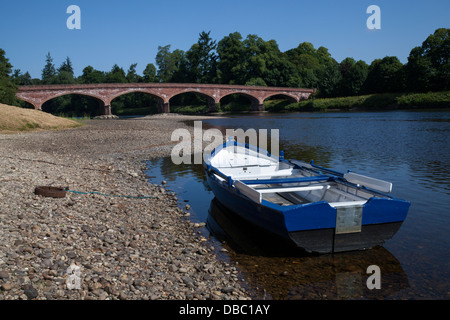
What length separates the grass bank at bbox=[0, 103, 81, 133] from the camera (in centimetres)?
2384

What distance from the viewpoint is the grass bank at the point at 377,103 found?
5444 cm

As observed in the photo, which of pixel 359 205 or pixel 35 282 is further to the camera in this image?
pixel 359 205

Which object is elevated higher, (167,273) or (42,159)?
(42,159)

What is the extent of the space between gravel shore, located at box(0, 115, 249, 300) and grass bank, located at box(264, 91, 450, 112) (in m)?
56.2

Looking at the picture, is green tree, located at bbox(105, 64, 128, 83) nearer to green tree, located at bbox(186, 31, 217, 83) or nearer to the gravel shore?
green tree, located at bbox(186, 31, 217, 83)

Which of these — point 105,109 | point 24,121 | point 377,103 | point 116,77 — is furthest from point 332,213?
point 116,77

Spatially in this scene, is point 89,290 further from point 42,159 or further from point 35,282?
point 42,159

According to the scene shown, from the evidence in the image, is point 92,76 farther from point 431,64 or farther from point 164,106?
point 431,64

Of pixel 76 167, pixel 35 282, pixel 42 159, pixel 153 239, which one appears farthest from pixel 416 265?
pixel 42 159

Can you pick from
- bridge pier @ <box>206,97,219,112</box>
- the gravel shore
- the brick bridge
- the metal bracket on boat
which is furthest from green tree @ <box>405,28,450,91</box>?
the metal bracket on boat

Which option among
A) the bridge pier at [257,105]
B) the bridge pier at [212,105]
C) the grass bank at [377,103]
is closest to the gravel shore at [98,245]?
the grass bank at [377,103]

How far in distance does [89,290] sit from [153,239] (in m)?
2.38

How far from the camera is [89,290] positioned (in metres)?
4.52
